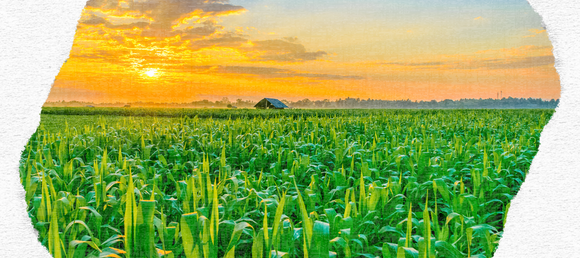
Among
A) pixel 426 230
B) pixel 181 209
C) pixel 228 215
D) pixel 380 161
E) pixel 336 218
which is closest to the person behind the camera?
pixel 426 230

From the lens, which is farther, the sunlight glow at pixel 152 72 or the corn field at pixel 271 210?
the sunlight glow at pixel 152 72

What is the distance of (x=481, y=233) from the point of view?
1918 mm

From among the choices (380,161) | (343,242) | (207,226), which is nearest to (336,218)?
(343,242)

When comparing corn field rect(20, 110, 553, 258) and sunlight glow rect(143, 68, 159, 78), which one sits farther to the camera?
sunlight glow rect(143, 68, 159, 78)

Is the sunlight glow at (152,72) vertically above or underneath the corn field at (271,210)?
above

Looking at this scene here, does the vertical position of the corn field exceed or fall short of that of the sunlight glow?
it falls short

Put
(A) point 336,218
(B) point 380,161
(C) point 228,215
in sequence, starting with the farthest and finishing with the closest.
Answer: (B) point 380,161, (C) point 228,215, (A) point 336,218

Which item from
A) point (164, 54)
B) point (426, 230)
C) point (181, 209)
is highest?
point (164, 54)

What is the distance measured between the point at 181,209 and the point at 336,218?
47.7 inches

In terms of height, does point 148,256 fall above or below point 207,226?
below

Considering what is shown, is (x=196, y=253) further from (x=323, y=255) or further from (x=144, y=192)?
(x=144, y=192)

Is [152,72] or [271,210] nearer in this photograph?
[271,210]

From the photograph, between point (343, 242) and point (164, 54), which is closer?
point (343, 242)

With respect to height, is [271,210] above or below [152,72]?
below
